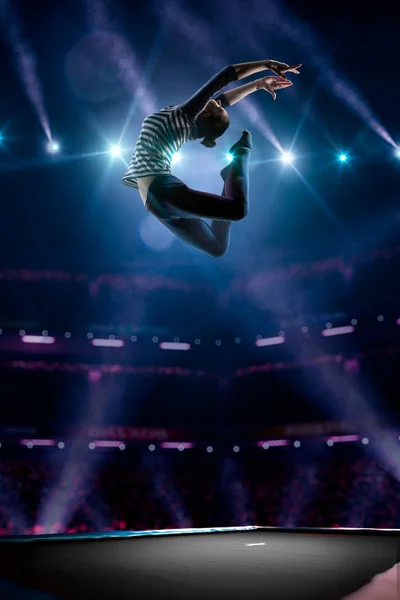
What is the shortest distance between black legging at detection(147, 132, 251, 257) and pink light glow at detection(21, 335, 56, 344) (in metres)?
11.0

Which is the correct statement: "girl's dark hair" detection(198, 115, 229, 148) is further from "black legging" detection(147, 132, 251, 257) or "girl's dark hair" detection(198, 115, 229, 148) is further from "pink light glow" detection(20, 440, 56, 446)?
"pink light glow" detection(20, 440, 56, 446)

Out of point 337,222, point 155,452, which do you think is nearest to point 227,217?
point 337,222

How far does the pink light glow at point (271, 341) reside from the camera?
1412 centimetres

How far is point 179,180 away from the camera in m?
3.05

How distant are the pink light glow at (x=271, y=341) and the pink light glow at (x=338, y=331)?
3.72 feet

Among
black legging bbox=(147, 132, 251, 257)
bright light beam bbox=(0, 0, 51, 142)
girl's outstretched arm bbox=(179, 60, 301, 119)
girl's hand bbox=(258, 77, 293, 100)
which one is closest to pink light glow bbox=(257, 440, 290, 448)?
bright light beam bbox=(0, 0, 51, 142)

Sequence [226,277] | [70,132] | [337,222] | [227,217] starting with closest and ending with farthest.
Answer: [227,217] → [70,132] → [337,222] → [226,277]

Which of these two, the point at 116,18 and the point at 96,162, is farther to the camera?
the point at 96,162

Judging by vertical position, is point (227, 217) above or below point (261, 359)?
below

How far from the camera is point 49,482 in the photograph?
11867 millimetres

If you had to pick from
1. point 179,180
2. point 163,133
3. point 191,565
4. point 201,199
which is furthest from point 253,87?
point 191,565

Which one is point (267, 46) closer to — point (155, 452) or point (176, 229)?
point (176, 229)

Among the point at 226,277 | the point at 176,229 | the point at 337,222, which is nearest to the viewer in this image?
the point at 176,229

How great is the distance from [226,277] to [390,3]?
29.1 ft
